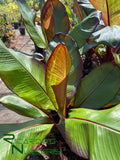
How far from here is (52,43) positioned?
72 centimetres

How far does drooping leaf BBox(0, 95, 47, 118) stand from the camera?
0.79m

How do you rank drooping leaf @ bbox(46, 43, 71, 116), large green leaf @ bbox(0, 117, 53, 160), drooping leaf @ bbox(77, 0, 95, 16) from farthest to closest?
drooping leaf @ bbox(77, 0, 95, 16) < large green leaf @ bbox(0, 117, 53, 160) < drooping leaf @ bbox(46, 43, 71, 116)

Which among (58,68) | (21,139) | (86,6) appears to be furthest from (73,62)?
(86,6)

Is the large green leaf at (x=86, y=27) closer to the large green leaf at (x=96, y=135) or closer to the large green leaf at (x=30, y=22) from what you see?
the large green leaf at (x=30, y=22)

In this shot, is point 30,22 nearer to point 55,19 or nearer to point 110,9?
point 55,19

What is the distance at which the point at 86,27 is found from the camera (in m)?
0.85

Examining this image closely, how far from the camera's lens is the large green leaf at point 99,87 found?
0.79 metres

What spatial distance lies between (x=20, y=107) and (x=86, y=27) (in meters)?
0.63

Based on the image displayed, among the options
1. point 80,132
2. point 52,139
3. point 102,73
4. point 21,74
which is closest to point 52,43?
point 21,74

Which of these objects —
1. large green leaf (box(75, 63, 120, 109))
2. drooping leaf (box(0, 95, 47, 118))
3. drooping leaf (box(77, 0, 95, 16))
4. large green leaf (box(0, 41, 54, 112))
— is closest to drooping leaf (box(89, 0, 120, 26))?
drooping leaf (box(77, 0, 95, 16))

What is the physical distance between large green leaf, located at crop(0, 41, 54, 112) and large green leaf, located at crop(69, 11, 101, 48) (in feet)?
1.09

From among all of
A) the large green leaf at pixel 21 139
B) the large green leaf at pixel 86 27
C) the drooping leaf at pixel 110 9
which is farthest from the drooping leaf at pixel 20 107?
the drooping leaf at pixel 110 9

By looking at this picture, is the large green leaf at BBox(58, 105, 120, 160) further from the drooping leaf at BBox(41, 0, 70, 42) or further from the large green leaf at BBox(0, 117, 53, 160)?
the drooping leaf at BBox(41, 0, 70, 42)

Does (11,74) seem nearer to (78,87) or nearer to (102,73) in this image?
(78,87)
